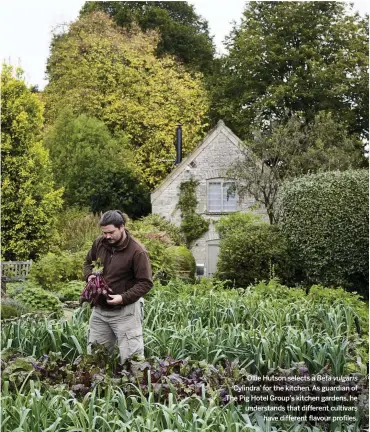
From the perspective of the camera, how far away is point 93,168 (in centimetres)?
2555

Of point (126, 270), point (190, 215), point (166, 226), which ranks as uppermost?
point (190, 215)

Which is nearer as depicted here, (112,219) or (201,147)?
(112,219)

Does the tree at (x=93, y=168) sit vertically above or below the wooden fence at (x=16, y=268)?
above

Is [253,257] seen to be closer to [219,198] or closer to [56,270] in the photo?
[56,270]

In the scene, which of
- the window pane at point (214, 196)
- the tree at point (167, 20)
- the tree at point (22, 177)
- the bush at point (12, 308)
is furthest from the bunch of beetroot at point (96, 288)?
the tree at point (167, 20)

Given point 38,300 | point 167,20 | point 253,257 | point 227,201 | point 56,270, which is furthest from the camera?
point 167,20

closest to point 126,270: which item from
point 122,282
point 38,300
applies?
point 122,282

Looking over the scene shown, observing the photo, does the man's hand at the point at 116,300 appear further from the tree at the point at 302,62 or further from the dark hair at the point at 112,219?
the tree at the point at 302,62

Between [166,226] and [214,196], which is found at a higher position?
[214,196]

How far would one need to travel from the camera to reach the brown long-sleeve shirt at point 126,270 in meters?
6.08

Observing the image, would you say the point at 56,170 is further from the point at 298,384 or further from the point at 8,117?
the point at 298,384

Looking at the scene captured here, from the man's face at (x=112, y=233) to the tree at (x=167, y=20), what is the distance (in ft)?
73.8

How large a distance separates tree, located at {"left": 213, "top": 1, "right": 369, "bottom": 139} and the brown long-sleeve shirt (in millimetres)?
20288

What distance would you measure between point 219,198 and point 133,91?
7.11 metres
